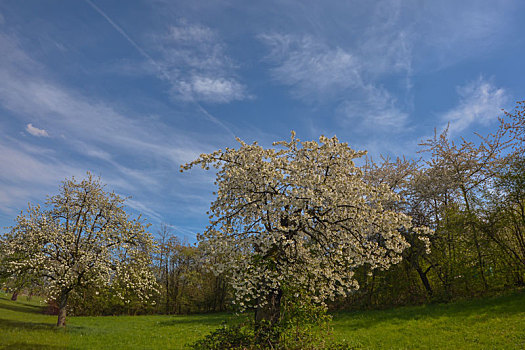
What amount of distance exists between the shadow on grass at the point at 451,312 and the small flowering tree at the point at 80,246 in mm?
13797

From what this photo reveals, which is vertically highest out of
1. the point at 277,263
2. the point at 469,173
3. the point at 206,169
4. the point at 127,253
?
the point at 469,173

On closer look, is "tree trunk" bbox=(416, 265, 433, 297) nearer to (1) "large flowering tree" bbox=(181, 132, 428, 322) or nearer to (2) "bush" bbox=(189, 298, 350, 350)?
(1) "large flowering tree" bbox=(181, 132, 428, 322)

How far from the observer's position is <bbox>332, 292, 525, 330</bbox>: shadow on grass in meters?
15.7

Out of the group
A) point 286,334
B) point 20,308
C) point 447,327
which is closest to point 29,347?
point 286,334

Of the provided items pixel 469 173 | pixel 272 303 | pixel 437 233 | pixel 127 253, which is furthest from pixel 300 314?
pixel 469 173

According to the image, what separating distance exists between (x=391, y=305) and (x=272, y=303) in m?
16.5

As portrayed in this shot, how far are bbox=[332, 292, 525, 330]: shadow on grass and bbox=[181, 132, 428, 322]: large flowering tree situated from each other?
8.53m

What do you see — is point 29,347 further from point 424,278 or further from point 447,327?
point 424,278

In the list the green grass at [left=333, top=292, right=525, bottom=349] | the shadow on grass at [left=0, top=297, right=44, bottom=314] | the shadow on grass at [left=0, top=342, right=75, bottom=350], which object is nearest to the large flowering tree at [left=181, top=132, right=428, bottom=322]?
the green grass at [left=333, top=292, right=525, bottom=349]

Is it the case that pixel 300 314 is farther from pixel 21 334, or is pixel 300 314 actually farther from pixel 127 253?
pixel 21 334

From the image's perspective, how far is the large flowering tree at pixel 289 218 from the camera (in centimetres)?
1064

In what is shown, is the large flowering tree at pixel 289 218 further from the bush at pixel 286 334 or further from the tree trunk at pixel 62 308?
the tree trunk at pixel 62 308

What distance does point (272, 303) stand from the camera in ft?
35.9

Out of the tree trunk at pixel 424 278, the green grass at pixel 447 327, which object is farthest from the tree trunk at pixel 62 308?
the tree trunk at pixel 424 278
